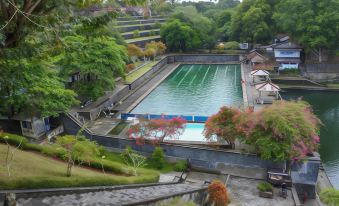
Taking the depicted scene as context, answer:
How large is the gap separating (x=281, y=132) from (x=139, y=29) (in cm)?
4080

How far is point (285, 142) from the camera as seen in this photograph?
617 inches

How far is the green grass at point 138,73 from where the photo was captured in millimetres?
34156

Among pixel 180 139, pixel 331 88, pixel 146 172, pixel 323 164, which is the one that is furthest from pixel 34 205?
pixel 331 88

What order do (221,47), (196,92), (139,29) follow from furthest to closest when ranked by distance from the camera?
(139,29), (221,47), (196,92)

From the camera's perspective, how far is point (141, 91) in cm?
3281

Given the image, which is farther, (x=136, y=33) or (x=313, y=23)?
(x=136, y=33)

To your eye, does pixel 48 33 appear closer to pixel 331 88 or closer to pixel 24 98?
pixel 24 98

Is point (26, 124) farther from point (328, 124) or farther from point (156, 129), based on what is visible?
point (328, 124)

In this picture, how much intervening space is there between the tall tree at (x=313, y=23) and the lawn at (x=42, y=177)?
27.9 m

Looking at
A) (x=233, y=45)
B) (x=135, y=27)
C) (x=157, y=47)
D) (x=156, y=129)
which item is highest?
(x=135, y=27)

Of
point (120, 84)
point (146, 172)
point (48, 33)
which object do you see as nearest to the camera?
point (48, 33)

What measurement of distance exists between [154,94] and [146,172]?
18.5m

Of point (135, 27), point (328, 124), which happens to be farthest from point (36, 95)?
point (135, 27)

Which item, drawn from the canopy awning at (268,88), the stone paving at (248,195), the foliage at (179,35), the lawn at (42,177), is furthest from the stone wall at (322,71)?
the lawn at (42,177)
